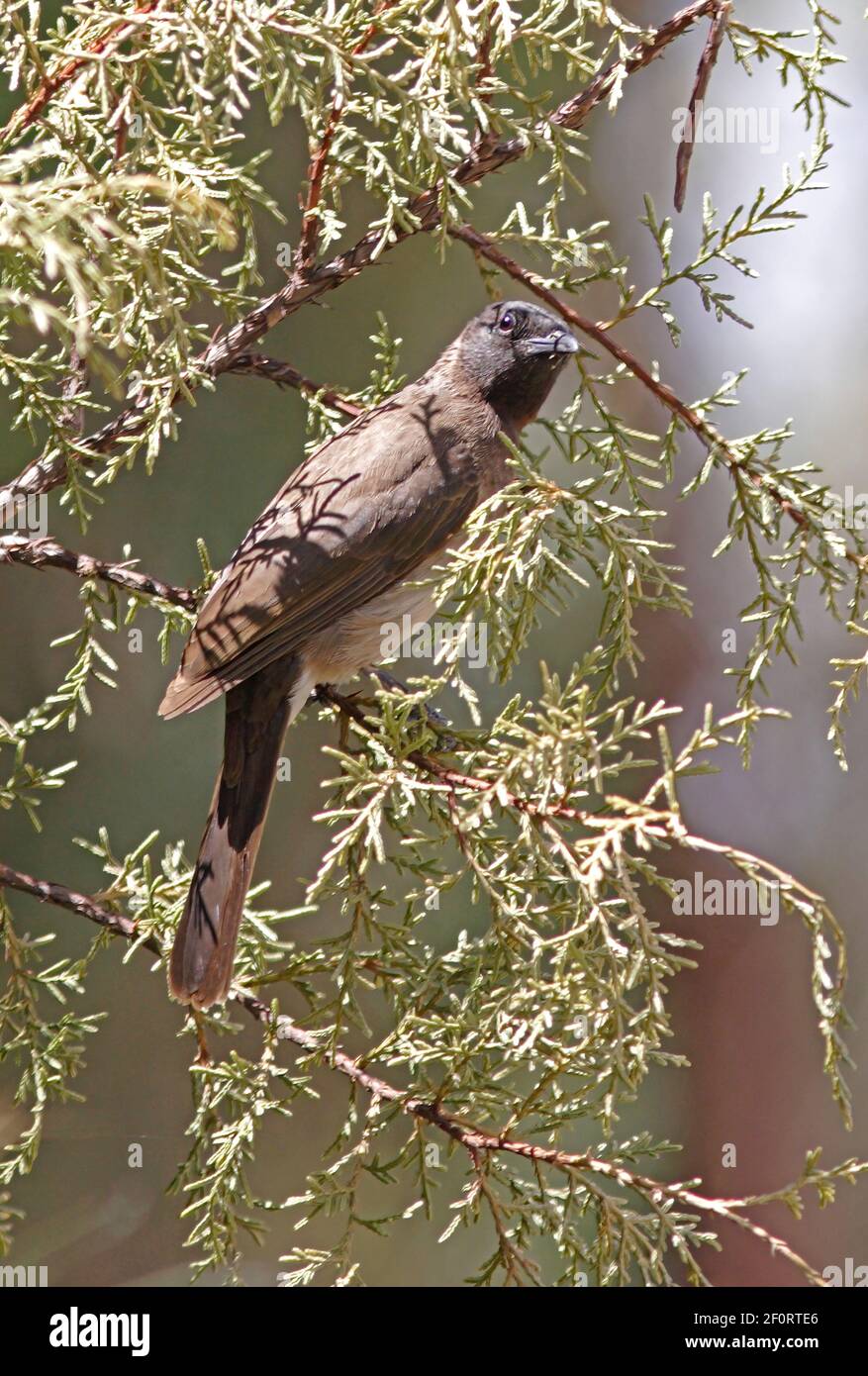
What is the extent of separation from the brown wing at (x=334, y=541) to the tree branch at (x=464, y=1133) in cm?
37

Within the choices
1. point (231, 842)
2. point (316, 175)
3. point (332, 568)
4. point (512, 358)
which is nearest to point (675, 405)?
point (316, 175)

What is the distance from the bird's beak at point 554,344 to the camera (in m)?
2.24

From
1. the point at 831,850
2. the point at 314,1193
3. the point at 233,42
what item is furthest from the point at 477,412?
the point at 831,850

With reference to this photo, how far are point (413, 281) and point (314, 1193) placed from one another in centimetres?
301

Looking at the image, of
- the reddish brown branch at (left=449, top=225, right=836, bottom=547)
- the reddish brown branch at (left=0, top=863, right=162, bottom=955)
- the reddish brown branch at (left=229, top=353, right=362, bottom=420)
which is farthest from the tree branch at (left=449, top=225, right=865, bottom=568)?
the reddish brown branch at (left=0, top=863, right=162, bottom=955)

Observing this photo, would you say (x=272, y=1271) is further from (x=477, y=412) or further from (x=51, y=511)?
(x=477, y=412)

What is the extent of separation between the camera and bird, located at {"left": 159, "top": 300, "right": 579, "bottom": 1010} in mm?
2170

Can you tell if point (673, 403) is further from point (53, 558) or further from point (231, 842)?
point (231, 842)

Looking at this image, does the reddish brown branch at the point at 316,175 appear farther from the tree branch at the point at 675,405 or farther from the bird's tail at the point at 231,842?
the bird's tail at the point at 231,842

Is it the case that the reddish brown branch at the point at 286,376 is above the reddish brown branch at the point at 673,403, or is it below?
above

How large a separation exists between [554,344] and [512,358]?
0.21 meters

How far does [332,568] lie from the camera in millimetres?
2295

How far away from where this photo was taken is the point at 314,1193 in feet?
5.72

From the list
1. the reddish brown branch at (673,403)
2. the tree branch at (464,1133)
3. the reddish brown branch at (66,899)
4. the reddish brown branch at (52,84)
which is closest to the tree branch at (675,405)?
the reddish brown branch at (673,403)
